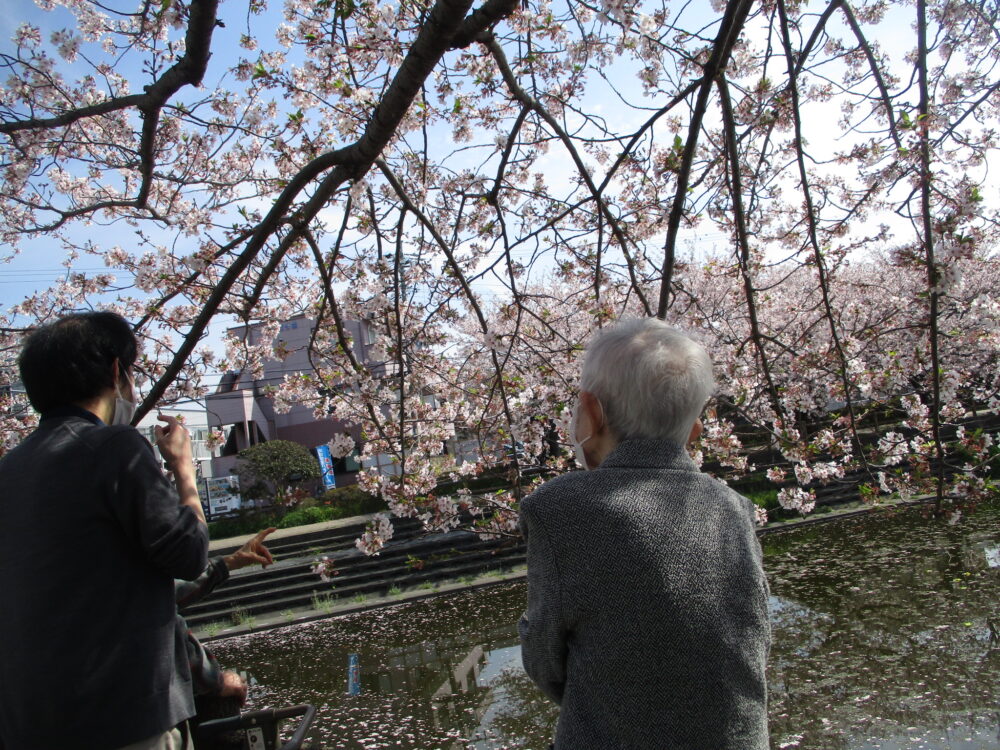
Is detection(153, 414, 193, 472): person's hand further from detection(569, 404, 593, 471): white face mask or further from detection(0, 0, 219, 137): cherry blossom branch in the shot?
detection(0, 0, 219, 137): cherry blossom branch

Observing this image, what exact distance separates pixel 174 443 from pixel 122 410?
12 cm

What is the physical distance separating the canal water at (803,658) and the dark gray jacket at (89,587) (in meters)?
3.12

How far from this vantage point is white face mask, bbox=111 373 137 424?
1.25 m

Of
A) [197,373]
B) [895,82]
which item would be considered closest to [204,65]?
[197,373]

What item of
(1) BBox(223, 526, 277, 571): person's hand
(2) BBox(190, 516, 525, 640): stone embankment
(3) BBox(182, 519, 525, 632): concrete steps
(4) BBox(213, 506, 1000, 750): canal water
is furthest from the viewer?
(3) BBox(182, 519, 525, 632): concrete steps

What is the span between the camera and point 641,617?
2.64ft

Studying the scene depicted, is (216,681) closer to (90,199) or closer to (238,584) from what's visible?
(90,199)

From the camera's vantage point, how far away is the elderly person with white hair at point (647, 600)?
0.80 meters

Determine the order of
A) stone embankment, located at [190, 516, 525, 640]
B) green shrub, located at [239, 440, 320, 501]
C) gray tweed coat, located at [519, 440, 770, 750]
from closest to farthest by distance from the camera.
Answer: gray tweed coat, located at [519, 440, 770, 750] < stone embankment, located at [190, 516, 525, 640] < green shrub, located at [239, 440, 320, 501]

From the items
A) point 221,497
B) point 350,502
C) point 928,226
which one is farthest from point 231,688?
point 221,497

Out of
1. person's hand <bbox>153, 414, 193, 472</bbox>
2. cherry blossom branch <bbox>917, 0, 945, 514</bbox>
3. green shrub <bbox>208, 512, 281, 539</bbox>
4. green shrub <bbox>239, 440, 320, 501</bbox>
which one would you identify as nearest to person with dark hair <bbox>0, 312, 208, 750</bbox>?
person's hand <bbox>153, 414, 193, 472</bbox>

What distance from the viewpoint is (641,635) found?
804 mm

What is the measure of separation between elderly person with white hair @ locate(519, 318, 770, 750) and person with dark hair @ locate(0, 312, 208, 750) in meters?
0.60

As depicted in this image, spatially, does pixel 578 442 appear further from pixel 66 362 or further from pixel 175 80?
pixel 175 80
